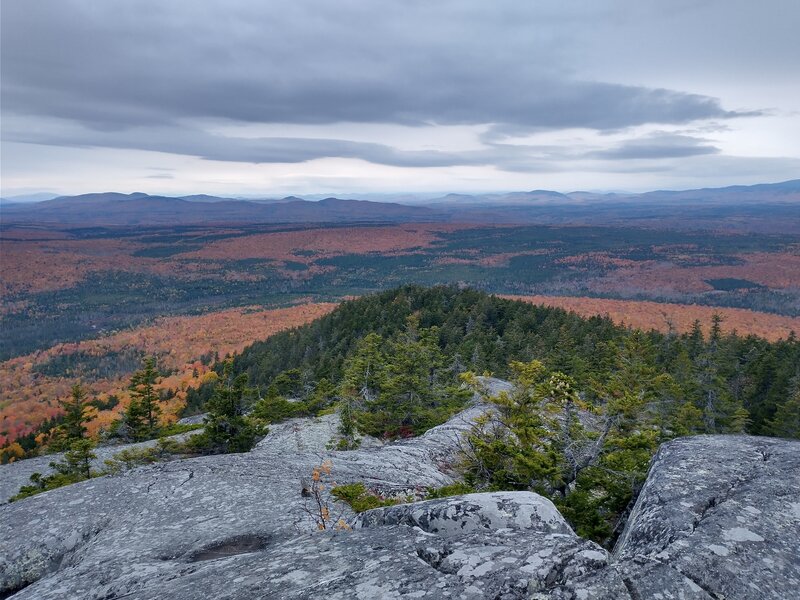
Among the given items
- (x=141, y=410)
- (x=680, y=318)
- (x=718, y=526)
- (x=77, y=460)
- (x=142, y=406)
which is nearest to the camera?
(x=718, y=526)

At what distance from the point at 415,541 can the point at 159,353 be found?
134279 millimetres

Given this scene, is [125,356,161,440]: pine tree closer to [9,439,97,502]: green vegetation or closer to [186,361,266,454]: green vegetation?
[9,439,97,502]: green vegetation

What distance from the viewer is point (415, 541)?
6.16 metres

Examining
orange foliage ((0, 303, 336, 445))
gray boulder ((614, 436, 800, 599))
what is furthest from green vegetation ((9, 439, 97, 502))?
orange foliage ((0, 303, 336, 445))

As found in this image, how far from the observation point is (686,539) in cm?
578

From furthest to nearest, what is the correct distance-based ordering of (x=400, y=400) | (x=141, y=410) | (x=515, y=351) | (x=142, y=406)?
(x=515, y=351)
(x=142, y=406)
(x=141, y=410)
(x=400, y=400)

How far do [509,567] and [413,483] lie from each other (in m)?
8.56

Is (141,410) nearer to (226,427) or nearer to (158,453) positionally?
(158,453)

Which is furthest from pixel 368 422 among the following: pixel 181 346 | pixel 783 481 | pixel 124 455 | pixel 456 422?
pixel 181 346

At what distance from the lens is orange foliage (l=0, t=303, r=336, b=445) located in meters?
79.1

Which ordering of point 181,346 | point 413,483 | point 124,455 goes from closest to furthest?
1. point 413,483
2. point 124,455
3. point 181,346

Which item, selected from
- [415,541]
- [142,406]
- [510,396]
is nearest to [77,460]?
[142,406]

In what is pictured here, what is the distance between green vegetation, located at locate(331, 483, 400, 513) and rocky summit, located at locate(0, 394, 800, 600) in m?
0.24

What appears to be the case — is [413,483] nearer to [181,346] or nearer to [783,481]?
[783,481]
